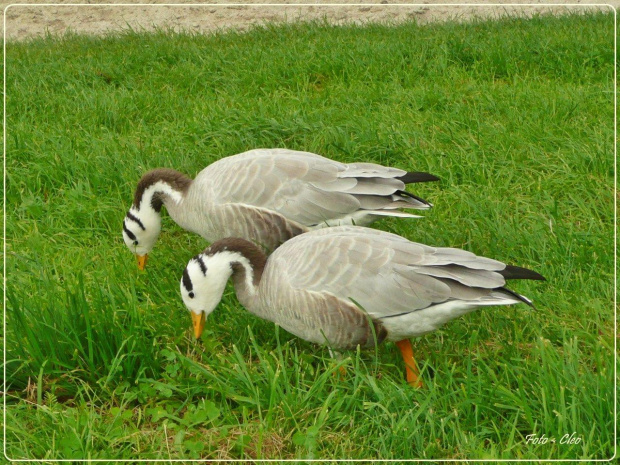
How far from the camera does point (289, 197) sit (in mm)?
4562


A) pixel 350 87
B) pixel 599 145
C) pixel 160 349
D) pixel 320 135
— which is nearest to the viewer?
pixel 160 349

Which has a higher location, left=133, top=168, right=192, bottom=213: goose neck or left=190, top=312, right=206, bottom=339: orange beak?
left=133, top=168, right=192, bottom=213: goose neck

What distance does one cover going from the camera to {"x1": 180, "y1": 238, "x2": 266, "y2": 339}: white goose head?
3.89m

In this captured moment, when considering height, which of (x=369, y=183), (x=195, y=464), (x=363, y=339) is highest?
(x=369, y=183)

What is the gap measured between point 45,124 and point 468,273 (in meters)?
4.58

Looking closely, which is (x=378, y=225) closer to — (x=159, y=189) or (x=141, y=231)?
(x=159, y=189)

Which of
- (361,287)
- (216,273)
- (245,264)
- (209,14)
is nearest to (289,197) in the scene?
(245,264)

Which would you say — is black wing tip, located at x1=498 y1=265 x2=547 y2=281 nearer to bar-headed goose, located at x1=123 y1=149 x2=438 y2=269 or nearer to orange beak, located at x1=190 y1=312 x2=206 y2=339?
bar-headed goose, located at x1=123 y1=149 x2=438 y2=269

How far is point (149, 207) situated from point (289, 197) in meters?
0.95

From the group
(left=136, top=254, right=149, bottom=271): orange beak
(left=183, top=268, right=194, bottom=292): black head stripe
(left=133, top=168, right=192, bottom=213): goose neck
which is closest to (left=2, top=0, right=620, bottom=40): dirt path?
(left=133, top=168, right=192, bottom=213): goose neck

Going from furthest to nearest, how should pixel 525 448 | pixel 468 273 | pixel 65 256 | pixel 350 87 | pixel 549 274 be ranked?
pixel 350 87, pixel 65 256, pixel 549 274, pixel 468 273, pixel 525 448

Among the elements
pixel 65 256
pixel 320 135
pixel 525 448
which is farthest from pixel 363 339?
pixel 320 135

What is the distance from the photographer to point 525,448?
10.5 feet

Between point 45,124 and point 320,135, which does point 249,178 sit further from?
point 45,124
